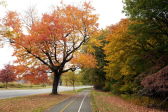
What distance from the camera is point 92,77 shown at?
147 ft

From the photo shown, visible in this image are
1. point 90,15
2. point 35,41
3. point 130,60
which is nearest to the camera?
point 130,60

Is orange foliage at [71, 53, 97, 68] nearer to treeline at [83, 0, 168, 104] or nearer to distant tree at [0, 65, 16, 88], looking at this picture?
treeline at [83, 0, 168, 104]

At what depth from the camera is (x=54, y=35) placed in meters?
24.9

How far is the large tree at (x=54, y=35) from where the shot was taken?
23955 mm

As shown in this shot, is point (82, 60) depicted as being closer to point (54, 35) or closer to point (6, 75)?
point (54, 35)

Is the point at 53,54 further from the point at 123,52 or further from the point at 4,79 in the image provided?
the point at 4,79

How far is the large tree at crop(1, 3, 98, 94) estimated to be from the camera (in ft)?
78.6

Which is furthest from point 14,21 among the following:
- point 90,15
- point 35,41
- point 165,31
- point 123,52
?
point 165,31

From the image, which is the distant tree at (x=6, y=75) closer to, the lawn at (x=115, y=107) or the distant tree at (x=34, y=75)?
the distant tree at (x=34, y=75)

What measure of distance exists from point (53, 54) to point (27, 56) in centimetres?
386

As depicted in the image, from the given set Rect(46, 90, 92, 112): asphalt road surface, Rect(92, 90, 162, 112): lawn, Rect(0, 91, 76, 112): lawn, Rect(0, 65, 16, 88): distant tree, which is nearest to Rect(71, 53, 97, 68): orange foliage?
Rect(92, 90, 162, 112): lawn

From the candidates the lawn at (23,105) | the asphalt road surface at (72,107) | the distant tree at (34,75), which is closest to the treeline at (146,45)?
the asphalt road surface at (72,107)

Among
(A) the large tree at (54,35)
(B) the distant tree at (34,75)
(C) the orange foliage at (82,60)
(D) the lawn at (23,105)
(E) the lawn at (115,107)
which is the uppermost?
(A) the large tree at (54,35)

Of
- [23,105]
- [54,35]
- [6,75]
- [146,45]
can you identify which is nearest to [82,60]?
[54,35]
